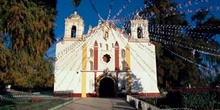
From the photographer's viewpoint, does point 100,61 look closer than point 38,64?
No

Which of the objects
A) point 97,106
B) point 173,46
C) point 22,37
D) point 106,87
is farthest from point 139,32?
point 22,37

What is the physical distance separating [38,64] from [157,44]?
25.3 m

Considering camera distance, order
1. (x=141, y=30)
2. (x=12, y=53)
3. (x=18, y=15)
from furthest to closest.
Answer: (x=141, y=30) → (x=12, y=53) → (x=18, y=15)

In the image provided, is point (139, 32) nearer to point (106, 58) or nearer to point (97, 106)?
point (106, 58)

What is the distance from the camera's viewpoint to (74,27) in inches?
1231

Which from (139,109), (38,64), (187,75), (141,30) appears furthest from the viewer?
(187,75)

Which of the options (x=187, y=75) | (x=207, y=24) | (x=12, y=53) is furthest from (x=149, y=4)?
(x=12, y=53)

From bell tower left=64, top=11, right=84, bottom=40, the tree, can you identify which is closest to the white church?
bell tower left=64, top=11, right=84, bottom=40

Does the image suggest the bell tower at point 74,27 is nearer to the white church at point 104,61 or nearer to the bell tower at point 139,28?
the white church at point 104,61

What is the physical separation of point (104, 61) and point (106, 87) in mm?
3903

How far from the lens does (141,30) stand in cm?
3105

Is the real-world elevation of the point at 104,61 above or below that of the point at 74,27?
below

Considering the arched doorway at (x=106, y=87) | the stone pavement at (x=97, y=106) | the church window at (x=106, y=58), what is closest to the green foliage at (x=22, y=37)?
the stone pavement at (x=97, y=106)

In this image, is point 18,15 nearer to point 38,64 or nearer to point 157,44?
point 38,64
